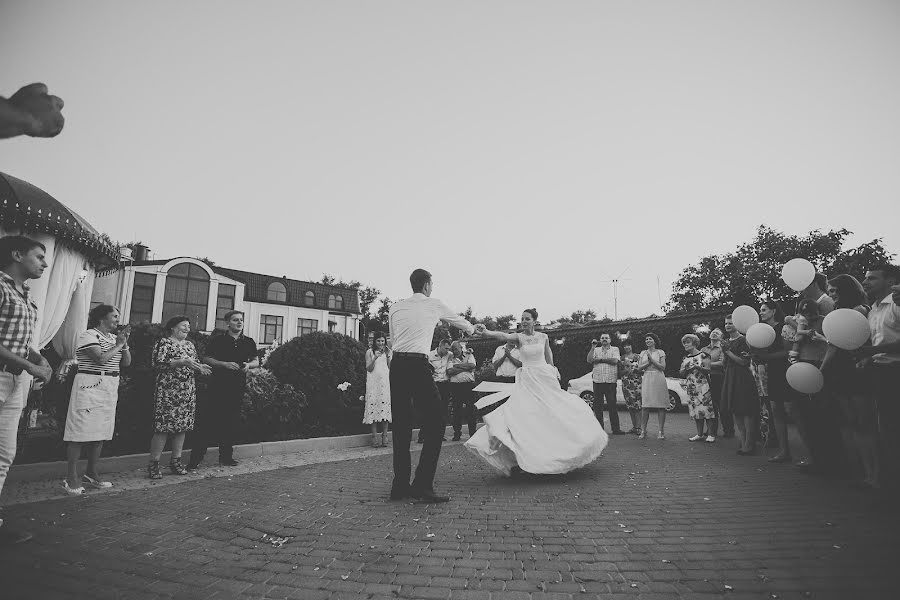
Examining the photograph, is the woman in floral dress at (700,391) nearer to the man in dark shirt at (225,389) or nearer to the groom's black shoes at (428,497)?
the groom's black shoes at (428,497)

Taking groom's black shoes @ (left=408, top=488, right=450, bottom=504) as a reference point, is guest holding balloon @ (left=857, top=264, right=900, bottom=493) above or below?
above

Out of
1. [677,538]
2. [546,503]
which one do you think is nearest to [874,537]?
[677,538]

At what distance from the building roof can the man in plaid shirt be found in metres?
38.8

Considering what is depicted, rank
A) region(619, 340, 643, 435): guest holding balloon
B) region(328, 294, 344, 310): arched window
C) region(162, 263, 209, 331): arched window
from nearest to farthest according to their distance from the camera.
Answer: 1. region(619, 340, 643, 435): guest holding balloon
2. region(162, 263, 209, 331): arched window
3. region(328, 294, 344, 310): arched window

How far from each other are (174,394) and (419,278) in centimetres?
363

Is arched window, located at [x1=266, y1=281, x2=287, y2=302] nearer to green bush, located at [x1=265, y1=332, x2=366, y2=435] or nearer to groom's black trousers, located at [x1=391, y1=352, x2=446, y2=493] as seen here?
green bush, located at [x1=265, y1=332, x2=366, y2=435]

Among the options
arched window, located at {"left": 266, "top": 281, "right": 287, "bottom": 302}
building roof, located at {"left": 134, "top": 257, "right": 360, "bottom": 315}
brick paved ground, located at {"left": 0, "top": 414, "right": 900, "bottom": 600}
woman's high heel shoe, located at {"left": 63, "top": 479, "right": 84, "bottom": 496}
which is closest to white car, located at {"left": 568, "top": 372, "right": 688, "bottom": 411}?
brick paved ground, located at {"left": 0, "top": 414, "right": 900, "bottom": 600}

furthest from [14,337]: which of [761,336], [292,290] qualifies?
[292,290]

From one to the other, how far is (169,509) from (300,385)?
504 centimetres

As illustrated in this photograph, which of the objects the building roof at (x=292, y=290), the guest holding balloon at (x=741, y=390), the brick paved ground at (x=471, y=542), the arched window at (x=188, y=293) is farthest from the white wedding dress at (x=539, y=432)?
the building roof at (x=292, y=290)

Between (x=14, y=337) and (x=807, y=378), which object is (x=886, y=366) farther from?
(x=14, y=337)

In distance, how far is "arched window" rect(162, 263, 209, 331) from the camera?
35.8 meters

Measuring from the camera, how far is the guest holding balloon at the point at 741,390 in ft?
22.7

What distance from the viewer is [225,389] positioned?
6.42 meters
